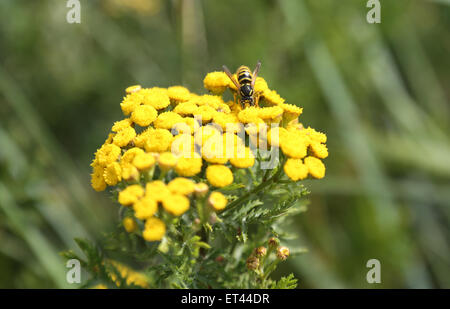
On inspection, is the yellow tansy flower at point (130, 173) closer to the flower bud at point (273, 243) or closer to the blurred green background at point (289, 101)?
the flower bud at point (273, 243)

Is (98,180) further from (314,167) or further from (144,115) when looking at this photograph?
(314,167)

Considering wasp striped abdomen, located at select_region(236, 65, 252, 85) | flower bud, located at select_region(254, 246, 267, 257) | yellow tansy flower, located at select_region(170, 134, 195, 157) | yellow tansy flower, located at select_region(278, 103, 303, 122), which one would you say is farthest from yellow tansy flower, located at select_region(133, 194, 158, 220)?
wasp striped abdomen, located at select_region(236, 65, 252, 85)

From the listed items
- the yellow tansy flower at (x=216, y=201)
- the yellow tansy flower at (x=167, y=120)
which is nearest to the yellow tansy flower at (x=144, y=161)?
the yellow tansy flower at (x=167, y=120)

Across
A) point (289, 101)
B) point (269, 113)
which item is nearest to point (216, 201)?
point (269, 113)

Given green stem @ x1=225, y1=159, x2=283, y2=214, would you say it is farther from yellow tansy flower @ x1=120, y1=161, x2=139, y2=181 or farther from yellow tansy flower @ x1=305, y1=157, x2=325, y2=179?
yellow tansy flower @ x1=120, y1=161, x2=139, y2=181

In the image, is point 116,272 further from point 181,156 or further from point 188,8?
point 188,8
